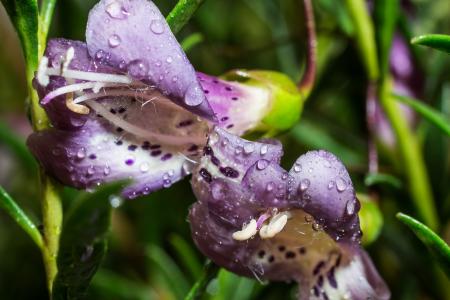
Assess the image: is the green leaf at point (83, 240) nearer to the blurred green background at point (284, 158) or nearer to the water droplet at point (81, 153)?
the water droplet at point (81, 153)

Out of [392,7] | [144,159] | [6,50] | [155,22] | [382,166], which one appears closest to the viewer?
[155,22]

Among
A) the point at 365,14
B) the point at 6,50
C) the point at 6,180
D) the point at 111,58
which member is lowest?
the point at 6,180

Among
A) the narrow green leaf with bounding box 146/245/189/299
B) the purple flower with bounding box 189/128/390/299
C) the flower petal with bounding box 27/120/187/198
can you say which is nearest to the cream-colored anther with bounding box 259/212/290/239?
the purple flower with bounding box 189/128/390/299

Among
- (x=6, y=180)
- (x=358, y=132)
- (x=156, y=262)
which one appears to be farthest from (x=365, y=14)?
(x=6, y=180)

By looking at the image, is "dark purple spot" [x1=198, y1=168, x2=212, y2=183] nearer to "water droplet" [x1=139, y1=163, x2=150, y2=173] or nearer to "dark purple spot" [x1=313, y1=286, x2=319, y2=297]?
"water droplet" [x1=139, y1=163, x2=150, y2=173]

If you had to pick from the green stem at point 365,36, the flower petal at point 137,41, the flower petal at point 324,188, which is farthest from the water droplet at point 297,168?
the green stem at point 365,36

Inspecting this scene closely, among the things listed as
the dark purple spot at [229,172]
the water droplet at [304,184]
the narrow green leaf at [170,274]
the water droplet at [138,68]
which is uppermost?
the water droplet at [138,68]

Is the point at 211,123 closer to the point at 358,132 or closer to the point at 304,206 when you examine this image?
the point at 304,206

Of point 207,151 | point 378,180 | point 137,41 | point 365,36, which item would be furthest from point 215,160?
point 365,36
